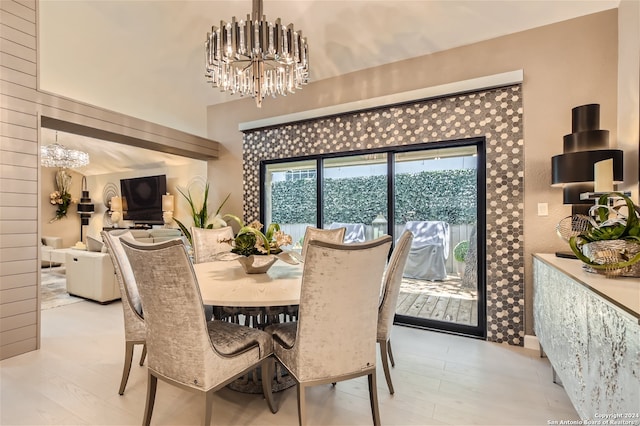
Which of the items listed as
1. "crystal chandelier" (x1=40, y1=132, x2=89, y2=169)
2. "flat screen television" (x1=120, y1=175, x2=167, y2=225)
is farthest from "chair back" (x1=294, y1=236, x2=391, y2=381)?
"crystal chandelier" (x1=40, y1=132, x2=89, y2=169)

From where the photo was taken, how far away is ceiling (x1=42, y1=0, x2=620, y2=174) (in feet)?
8.53

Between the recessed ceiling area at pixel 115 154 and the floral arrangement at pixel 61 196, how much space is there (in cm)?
129

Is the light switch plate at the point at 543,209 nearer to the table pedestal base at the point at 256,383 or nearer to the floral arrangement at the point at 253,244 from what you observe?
the floral arrangement at the point at 253,244

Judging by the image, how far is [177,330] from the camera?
1390 millimetres

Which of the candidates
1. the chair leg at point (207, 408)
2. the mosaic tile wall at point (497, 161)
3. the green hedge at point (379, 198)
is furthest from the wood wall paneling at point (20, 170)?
the mosaic tile wall at point (497, 161)

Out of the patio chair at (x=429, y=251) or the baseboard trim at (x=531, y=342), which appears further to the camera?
the patio chair at (x=429, y=251)

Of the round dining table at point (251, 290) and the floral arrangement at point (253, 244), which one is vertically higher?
the floral arrangement at point (253, 244)

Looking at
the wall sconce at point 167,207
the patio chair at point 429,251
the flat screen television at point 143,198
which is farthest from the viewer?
the flat screen television at point 143,198

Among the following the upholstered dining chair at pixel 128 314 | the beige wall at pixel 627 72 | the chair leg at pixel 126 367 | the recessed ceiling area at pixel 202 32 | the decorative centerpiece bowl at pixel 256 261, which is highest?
the recessed ceiling area at pixel 202 32

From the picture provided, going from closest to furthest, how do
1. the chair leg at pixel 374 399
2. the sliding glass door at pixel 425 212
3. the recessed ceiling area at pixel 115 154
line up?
the chair leg at pixel 374 399 → the sliding glass door at pixel 425 212 → the recessed ceiling area at pixel 115 154

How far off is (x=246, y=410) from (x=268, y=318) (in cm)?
57

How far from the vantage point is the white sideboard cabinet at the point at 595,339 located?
104 centimetres

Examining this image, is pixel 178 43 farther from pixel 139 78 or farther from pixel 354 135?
pixel 354 135

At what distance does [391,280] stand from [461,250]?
4.93 ft
